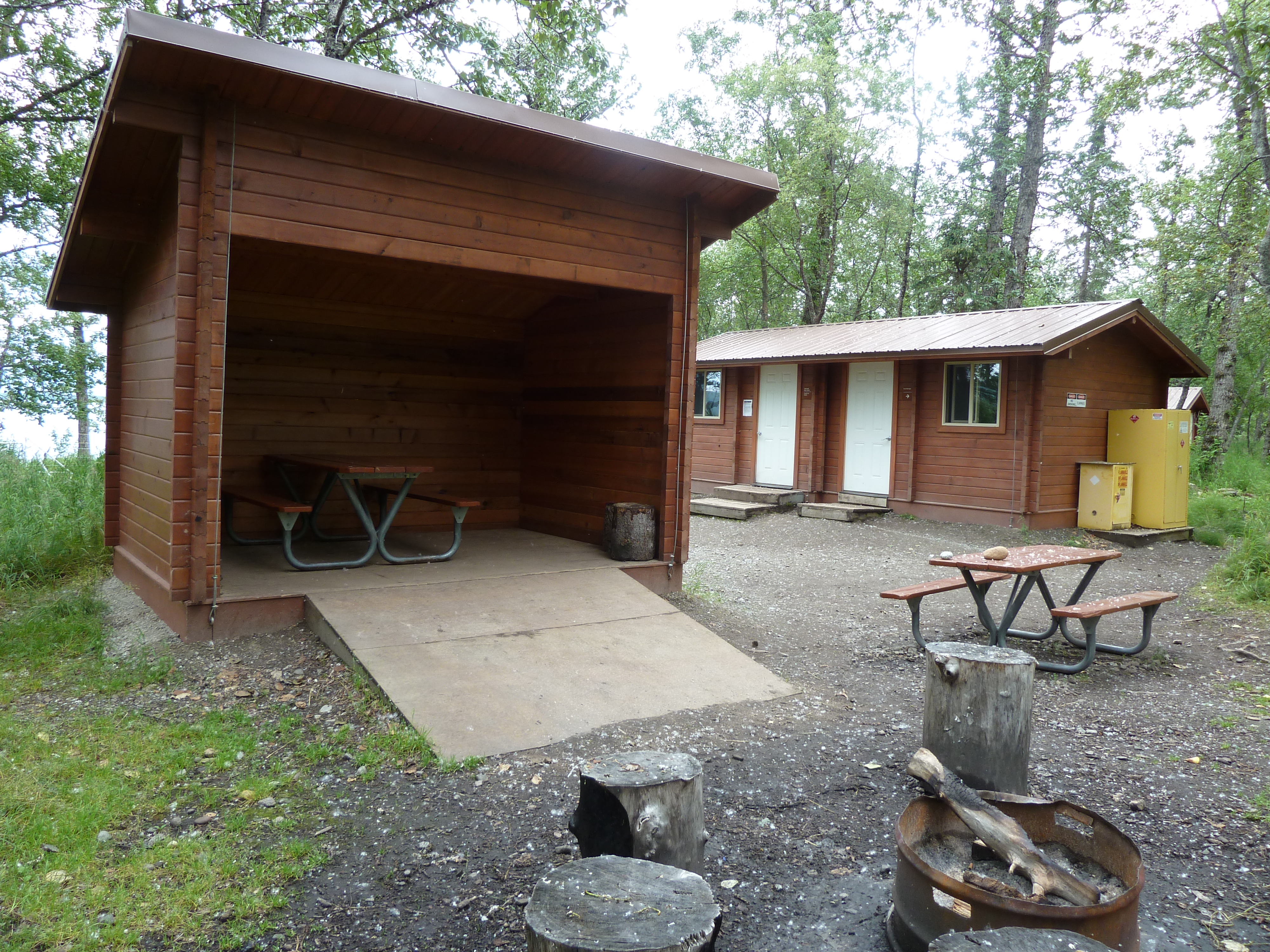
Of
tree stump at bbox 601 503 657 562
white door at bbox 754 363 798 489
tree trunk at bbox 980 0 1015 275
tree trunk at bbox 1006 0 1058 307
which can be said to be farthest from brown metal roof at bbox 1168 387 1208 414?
tree stump at bbox 601 503 657 562

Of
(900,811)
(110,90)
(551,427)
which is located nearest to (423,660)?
(900,811)

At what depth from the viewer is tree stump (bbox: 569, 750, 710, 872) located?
104 inches

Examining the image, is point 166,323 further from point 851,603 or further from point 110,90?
point 851,603

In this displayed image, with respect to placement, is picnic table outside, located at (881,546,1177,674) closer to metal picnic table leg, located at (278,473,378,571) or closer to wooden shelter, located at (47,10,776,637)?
wooden shelter, located at (47,10,776,637)

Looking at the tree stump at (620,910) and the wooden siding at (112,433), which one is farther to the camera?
the wooden siding at (112,433)

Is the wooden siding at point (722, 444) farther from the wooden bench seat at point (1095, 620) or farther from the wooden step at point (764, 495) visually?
the wooden bench seat at point (1095, 620)

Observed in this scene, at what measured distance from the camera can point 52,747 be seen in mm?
3760

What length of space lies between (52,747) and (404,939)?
91.2 inches

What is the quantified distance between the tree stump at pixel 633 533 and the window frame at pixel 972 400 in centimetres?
728

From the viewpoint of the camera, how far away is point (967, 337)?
12.4 m

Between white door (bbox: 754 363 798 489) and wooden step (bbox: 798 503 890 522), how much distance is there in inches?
46.6

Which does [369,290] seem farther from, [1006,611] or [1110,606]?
[1110,606]

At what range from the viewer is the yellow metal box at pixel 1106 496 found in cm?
1184

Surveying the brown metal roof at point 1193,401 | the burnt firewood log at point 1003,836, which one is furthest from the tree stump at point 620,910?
the brown metal roof at point 1193,401
